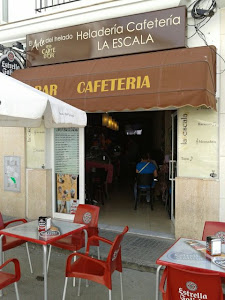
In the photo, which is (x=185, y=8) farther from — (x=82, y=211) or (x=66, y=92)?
(x=82, y=211)

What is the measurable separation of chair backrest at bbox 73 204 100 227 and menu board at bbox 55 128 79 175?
2417mm

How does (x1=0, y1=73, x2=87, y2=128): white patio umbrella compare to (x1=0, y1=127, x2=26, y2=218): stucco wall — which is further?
(x1=0, y1=127, x2=26, y2=218): stucco wall

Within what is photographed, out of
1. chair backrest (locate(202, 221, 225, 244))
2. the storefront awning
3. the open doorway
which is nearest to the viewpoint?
chair backrest (locate(202, 221, 225, 244))

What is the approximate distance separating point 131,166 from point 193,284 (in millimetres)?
11381

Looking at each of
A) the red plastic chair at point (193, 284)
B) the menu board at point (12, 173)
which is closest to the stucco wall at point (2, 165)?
the menu board at point (12, 173)

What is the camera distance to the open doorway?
7277 millimetres

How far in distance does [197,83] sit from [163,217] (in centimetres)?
382

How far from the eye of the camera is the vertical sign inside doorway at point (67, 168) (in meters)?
7.10

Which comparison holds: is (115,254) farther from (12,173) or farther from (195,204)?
(12,173)

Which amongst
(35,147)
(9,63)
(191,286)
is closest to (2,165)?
(35,147)

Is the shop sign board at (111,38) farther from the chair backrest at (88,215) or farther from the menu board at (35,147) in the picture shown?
the chair backrest at (88,215)

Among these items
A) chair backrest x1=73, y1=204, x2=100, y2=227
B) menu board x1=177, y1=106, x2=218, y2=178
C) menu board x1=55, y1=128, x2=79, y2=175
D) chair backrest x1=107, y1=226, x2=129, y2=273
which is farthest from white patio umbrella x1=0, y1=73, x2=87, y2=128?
menu board x1=55, y1=128, x2=79, y2=175

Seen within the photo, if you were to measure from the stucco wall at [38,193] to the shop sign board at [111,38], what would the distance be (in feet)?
8.64

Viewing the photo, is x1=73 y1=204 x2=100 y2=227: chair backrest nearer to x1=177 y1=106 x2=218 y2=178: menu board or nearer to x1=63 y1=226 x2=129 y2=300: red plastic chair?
x1=63 y1=226 x2=129 y2=300: red plastic chair
